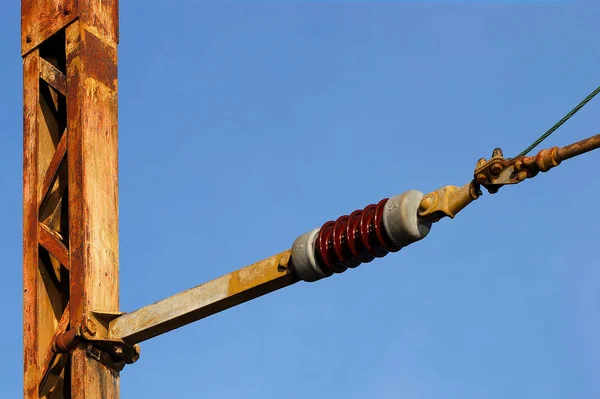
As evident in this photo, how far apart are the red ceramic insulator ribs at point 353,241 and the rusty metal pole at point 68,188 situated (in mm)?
1333

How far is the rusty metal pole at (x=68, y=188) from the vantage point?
6816mm

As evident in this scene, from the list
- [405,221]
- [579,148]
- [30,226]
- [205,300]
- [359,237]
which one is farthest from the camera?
[30,226]

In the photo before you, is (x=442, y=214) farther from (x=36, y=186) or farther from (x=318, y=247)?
(x=36, y=186)

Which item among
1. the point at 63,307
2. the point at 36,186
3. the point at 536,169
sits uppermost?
the point at 36,186

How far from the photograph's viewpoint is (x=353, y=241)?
5969mm

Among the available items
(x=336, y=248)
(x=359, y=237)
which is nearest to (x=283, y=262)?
(x=336, y=248)

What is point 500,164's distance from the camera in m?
5.43

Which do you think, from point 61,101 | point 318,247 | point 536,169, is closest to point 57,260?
point 61,101

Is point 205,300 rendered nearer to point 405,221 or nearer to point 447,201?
point 405,221

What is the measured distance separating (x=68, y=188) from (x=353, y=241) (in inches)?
71.0

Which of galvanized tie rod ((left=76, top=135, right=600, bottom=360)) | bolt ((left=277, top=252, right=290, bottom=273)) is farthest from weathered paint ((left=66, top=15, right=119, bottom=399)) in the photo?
bolt ((left=277, top=252, right=290, bottom=273))

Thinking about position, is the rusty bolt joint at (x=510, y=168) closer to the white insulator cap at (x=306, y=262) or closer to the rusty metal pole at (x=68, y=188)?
the white insulator cap at (x=306, y=262)

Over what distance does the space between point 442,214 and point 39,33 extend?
113 inches

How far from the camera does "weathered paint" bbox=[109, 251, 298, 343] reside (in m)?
6.23
